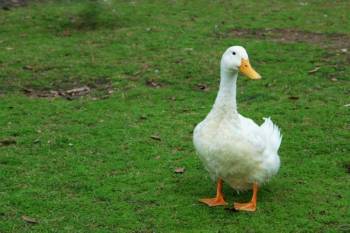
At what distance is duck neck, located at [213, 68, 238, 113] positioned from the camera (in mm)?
6160

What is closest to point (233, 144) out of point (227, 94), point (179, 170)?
point (227, 94)

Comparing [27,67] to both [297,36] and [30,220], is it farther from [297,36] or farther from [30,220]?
[30,220]

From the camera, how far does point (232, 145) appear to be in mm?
5977

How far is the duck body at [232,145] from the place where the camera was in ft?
19.7

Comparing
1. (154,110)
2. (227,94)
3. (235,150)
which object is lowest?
(154,110)

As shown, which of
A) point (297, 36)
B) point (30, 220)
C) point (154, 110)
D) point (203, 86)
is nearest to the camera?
point (30, 220)

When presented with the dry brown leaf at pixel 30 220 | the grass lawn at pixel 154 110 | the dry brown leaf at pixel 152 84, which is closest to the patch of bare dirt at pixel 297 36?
the grass lawn at pixel 154 110

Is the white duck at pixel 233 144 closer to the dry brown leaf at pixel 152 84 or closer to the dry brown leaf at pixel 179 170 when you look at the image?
the dry brown leaf at pixel 179 170

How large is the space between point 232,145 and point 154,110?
3.18m

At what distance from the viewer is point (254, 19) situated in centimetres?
1433

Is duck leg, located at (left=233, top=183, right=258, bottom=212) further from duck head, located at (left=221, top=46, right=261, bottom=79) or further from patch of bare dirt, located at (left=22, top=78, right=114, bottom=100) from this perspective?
patch of bare dirt, located at (left=22, top=78, right=114, bottom=100)

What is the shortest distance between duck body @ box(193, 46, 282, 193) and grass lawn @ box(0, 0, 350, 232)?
1.11 ft

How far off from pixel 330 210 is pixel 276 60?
5.51m

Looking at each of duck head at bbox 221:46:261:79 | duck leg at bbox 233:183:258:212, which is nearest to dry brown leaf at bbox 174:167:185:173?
duck leg at bbox 233:183:258:212
